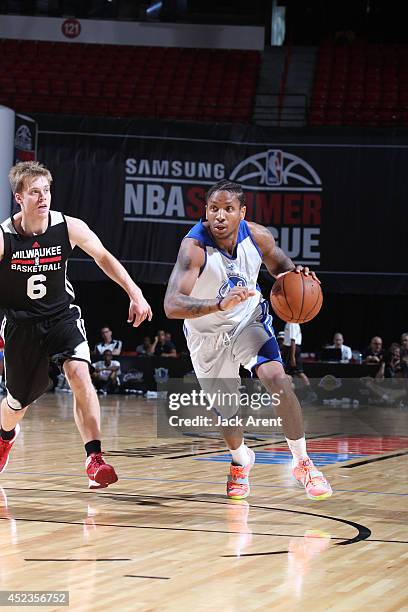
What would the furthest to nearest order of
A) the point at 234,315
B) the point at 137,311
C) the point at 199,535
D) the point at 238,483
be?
the point at 238,483 → the point at 234,315 → the point at 137,311 → the point at 199,535

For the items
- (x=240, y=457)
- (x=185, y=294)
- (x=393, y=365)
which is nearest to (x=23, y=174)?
(x=185, y=294)

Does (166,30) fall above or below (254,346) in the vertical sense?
above

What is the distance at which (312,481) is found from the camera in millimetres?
5020

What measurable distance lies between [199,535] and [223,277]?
1.56 meters

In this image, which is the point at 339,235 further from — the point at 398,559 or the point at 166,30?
the point at 398,559

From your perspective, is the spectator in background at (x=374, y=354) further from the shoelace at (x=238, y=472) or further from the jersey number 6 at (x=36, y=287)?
the jersey number 6 at (x=36, y=287)

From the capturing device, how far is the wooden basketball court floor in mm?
3164

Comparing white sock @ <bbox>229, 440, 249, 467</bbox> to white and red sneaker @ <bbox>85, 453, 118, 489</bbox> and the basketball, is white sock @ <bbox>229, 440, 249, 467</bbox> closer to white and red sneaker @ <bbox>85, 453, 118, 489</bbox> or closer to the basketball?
the basketball

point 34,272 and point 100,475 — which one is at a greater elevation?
point 34,272

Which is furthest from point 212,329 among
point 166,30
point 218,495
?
point 166,30

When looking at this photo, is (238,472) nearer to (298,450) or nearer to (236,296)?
(298,450)

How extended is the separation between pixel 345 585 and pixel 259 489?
2.52 meters

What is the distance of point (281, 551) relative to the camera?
12.8ft

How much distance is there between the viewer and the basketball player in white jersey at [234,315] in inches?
201
